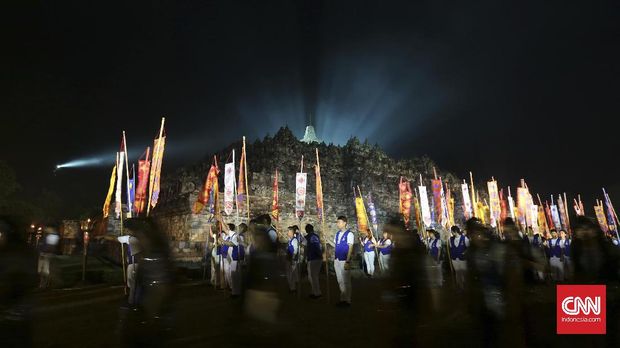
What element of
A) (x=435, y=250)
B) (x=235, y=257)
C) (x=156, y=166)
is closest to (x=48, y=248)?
(x=156, y=166)

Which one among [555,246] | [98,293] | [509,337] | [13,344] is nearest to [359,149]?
[555,246]

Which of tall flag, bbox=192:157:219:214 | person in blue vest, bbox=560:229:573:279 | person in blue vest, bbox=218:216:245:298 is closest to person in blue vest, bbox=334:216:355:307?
person in blue vest, bbox=218:216:245:298

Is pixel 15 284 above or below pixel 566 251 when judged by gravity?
above

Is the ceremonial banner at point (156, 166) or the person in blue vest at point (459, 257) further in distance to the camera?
the ceremonial banner at point (156, 166)

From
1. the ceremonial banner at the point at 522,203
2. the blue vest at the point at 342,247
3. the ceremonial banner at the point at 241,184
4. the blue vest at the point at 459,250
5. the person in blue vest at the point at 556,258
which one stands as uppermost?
the ceremonial banner at the point at 241,184

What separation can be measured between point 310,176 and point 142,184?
881 inches

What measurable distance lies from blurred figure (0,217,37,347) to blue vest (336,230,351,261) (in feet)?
19.2

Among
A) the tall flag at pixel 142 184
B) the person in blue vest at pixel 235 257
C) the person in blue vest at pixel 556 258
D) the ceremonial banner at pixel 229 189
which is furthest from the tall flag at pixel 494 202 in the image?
the tall flag at pixel 142 184

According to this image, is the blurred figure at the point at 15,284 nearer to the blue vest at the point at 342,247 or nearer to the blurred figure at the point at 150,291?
the blurred figure at the point at 150,291

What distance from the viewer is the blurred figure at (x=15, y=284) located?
11.4 ft

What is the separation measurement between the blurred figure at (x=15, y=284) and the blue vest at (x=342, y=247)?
5.85m

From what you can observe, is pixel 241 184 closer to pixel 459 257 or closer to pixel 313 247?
pixel 313 247

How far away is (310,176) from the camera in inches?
1399

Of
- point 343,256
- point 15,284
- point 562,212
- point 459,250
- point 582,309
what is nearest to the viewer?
point 15,284
